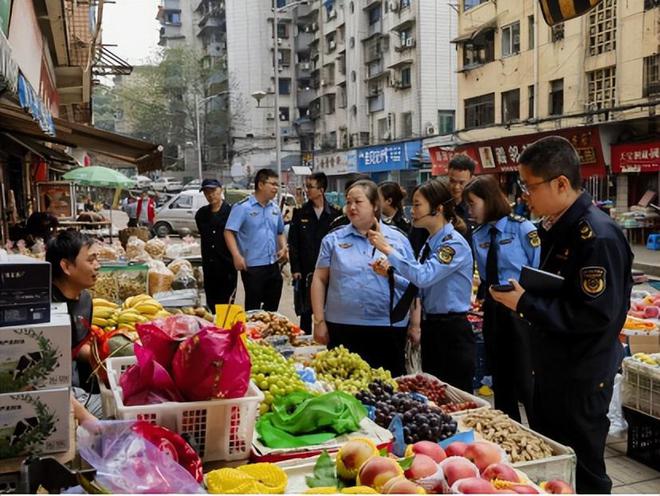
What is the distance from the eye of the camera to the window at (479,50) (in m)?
26.1

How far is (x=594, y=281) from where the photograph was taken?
263 centimetres

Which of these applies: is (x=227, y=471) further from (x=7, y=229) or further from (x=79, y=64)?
(x=79, y=64)

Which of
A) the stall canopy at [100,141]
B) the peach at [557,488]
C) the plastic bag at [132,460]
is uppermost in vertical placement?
the stall canopy at [100,141]

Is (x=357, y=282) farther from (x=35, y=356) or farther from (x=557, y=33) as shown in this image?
(x=557, y=33)

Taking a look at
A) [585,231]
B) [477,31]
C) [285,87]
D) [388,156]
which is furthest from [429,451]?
[285,87]

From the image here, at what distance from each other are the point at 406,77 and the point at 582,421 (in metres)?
35.8

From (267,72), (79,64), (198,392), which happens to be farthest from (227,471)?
(267,72)

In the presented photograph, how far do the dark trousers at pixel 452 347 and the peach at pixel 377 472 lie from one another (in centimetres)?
219

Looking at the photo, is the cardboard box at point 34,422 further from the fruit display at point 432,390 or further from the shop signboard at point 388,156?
the shop signboard at point 388,156

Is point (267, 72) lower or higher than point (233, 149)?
higher

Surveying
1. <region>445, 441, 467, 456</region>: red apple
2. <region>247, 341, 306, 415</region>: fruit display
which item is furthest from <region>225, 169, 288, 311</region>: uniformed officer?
<region>445, 441, 467, 456</region>: red apple

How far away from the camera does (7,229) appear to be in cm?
1072

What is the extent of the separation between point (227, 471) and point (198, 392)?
32 cm

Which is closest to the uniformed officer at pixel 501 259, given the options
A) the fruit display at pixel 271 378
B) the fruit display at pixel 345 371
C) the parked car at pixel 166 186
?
the fruit display at pixel 345 371
